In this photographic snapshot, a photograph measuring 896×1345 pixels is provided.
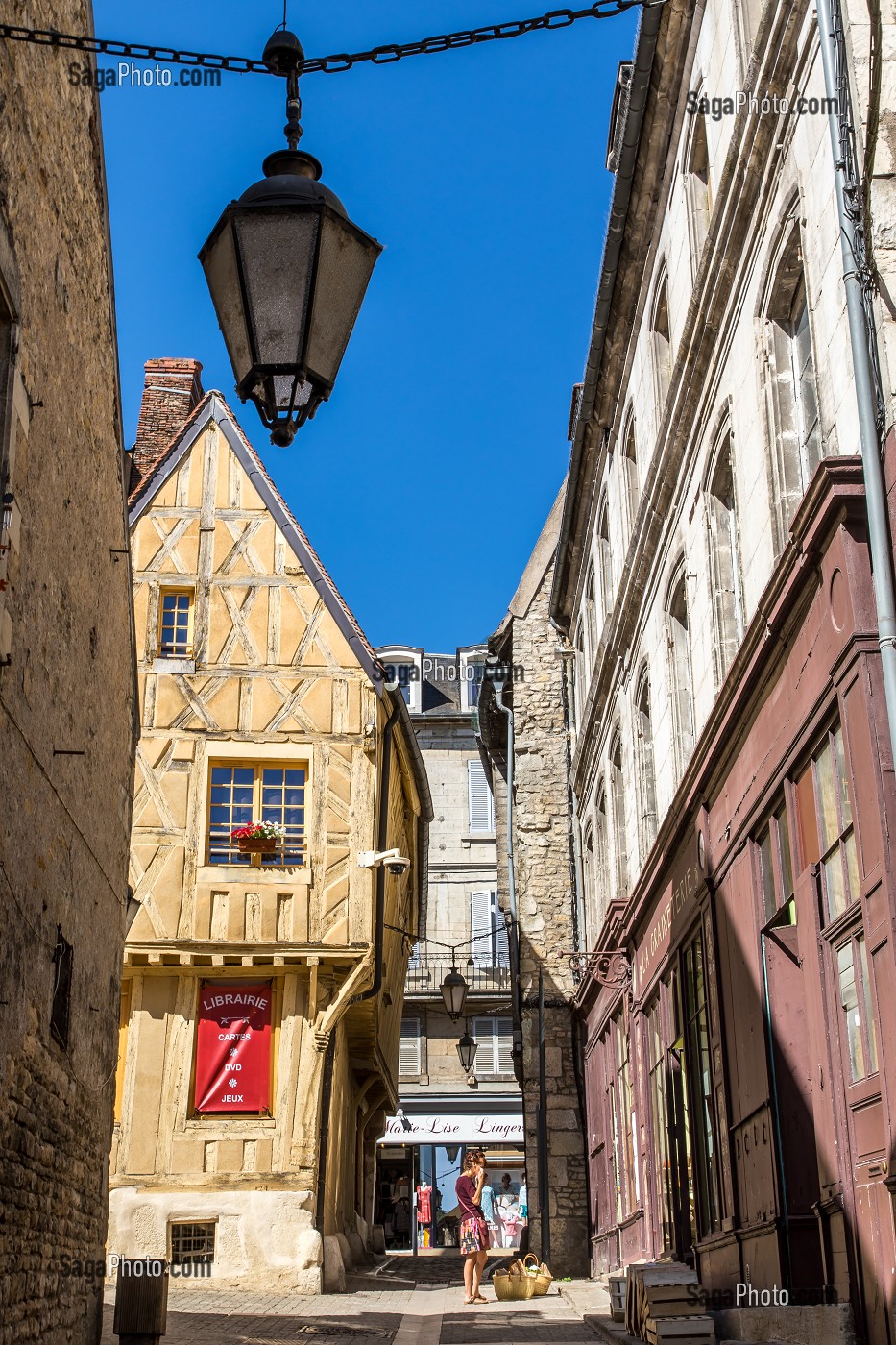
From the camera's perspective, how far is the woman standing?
1370cm

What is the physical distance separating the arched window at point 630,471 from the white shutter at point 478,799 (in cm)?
2578

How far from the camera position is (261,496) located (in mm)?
17891

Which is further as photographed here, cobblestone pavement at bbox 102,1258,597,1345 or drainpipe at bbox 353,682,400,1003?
drainpipe at bbox 353,682,400,1003

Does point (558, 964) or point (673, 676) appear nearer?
point (673, 676)

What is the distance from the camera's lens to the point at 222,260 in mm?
4363

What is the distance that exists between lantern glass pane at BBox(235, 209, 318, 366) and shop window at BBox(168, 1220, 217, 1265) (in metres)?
12.4

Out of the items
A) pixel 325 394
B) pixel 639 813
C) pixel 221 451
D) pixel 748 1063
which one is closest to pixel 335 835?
pixel 639 813

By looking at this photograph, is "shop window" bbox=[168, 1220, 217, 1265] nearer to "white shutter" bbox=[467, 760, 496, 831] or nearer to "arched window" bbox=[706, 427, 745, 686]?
"arched window" bbox=[706, 427, 745, 686]

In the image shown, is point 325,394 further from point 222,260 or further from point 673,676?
point 673,676

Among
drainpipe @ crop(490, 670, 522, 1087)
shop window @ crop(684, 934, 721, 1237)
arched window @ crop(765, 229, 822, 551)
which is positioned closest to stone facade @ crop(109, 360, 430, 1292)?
drainpipe @ crop(490, 670, 522, 1087)

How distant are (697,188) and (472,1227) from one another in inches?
366

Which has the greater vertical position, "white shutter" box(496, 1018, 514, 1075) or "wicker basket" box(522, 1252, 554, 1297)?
"white shutter" box(496, 1018, 514, 1075)

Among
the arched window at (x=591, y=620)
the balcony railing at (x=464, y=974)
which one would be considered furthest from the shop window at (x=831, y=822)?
the balcony railing at (x=464, y=974)

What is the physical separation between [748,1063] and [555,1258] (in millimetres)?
11105
